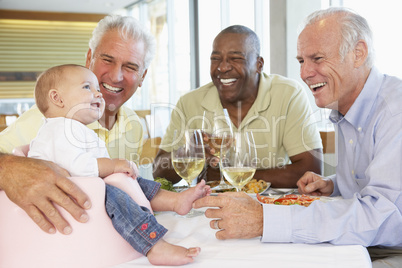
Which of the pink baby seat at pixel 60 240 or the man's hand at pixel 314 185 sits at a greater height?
the pink baby seat at pixel 60 240

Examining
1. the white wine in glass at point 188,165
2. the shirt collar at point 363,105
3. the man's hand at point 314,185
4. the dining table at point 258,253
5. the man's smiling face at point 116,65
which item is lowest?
the man's hand at point 314,185

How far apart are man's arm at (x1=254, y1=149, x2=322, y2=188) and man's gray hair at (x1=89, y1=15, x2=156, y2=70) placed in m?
0.87

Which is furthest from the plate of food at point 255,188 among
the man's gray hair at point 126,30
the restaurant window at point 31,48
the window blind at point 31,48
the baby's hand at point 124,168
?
the window blind at point 31,48

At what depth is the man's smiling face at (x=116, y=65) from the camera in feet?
6.98

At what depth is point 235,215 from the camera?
1.17 meters

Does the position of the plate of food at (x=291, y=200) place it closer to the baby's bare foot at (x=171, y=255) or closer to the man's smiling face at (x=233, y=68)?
the baby's bare foot at (x=171, y=255)

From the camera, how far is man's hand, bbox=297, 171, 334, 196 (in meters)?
1.65

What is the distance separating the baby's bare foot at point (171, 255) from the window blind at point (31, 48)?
42.2 ft

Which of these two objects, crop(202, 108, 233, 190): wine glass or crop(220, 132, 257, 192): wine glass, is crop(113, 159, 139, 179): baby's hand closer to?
crop(220, 132, 257, 192): wine glass

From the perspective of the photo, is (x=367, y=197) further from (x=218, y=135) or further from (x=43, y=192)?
(x=43, y=192)

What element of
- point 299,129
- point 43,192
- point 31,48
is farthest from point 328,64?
point 31,48

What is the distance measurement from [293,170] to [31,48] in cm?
1276

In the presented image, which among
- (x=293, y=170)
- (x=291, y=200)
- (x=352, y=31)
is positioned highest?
(x=352, y=31)

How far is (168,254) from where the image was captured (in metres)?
0.98
